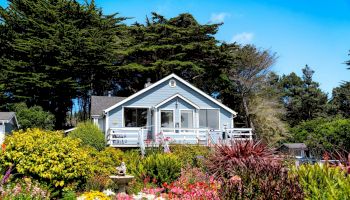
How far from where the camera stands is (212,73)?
1555 inches

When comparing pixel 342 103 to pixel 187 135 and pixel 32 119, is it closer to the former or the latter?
pixel 187 135

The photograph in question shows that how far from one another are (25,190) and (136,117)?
18460mm

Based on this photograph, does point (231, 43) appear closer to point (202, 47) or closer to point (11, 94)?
point (202, 47)

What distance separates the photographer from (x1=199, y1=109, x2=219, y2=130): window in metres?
27.7

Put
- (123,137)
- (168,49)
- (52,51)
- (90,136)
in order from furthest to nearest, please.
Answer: (168,49)
(52,51)
(123,137)
(90,136)

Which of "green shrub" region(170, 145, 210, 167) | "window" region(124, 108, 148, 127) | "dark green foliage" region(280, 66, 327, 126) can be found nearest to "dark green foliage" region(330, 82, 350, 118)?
"dark green foliage" region(280, 66, 327, 126)

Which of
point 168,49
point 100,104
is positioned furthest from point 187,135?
point 168,49

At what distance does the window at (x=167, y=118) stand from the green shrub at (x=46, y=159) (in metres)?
14.7

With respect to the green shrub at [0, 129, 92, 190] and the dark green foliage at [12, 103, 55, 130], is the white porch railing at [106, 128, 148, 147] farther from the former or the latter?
the green shrub at [0, 129, 92, 190]

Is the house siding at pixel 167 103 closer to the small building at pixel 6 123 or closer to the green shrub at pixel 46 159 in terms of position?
the small building at pixel 6 123

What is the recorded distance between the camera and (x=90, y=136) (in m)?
22.1

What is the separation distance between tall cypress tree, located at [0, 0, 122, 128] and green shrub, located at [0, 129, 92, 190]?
23.9 metres

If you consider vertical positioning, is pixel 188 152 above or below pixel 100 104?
below

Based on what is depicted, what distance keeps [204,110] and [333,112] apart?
3030 cm
